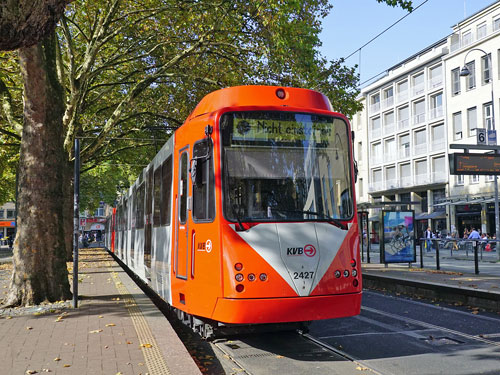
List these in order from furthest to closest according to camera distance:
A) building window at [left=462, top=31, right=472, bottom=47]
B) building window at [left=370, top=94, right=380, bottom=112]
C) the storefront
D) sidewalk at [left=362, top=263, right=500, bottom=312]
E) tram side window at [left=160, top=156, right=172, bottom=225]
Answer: building window at [left=370, top=94, right=380, bottom=112] → building window at [left=462, top=31, right=472, bottom=47] → the storefront → sidewalk at [left=362, top=263, right=500, bottom=312] → tram side window at [left=160, top=156, right=172, bottom=225]

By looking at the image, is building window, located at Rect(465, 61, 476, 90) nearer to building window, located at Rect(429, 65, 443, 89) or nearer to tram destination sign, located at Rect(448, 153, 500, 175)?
building window, located at Rect(429, 65, 443, 89)

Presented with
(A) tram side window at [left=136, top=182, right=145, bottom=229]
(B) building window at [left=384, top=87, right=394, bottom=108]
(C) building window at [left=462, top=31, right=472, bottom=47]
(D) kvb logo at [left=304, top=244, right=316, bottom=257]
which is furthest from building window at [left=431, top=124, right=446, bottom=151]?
(D) kvb logo at [left=304, top=244, right=316, bottom=257]

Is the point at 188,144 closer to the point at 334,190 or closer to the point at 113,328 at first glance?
the point at 334,190

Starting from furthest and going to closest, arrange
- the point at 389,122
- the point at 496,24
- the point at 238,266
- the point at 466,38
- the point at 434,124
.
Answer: the point at 389,122, the point at 434,124, the point at 466,38, the point at 496,24, the point at 238,266

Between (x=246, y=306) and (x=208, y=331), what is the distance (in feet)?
3.49

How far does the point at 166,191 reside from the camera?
336 inches

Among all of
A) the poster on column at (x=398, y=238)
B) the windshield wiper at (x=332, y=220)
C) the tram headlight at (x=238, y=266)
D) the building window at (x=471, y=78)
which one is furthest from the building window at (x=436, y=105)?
the tram headlight at (x=238, y=266)

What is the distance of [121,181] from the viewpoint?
4484 centimetres

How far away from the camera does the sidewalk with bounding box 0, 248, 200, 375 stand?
205 inches

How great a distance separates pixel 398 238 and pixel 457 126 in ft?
91.6

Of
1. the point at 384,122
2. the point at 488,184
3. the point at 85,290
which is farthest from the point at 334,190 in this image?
the point at 384,122

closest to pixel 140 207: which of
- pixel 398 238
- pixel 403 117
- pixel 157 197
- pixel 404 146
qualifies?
pixel 157 197

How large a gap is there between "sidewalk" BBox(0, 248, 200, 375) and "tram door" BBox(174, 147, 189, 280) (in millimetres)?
809

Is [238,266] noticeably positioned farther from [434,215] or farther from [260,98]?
[434,215]
